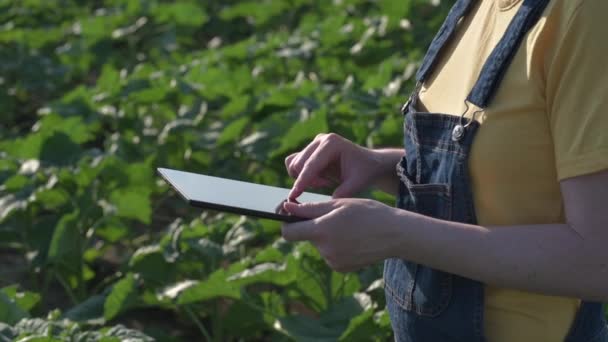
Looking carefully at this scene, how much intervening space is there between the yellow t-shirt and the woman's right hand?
0.16 meters

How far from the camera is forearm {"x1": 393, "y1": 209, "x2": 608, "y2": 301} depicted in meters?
1.41

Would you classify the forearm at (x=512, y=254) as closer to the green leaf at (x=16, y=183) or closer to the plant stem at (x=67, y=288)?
the plant stem at (x=67, y=288)

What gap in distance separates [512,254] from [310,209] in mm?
286

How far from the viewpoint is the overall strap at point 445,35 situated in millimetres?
1707

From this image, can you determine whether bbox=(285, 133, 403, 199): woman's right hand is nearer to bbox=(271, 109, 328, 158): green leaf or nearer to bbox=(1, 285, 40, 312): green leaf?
bbox=(1, 285, 40, 312): green leaf

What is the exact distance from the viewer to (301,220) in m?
1.54

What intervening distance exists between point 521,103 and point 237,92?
3784 mm


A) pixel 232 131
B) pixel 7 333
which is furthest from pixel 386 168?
pixel 232 131

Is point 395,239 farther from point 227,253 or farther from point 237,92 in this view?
point 237,92

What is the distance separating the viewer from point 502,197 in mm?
1510

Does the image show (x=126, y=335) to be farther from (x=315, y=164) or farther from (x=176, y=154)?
(x=176, y=154)

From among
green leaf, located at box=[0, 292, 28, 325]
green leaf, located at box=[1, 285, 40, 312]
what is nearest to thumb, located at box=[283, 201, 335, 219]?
green leaf, located at box=[0, 292, 28, 325]

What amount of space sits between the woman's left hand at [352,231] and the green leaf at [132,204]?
2428mm

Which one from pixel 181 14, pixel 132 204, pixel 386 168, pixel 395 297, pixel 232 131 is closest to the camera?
pixel 395 297
